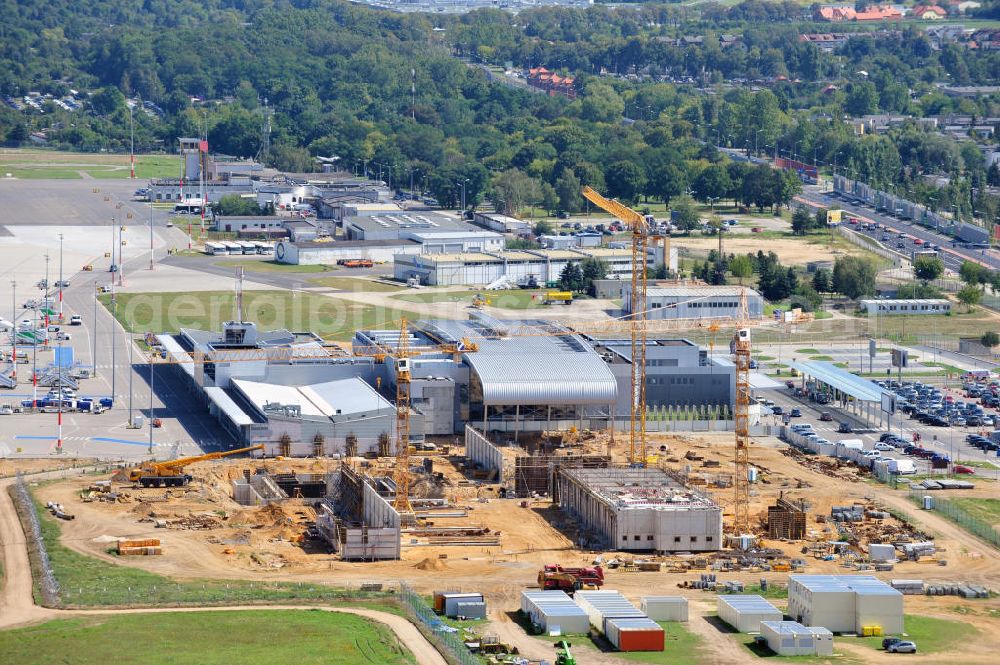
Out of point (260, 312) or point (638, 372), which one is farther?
point (260, 312)

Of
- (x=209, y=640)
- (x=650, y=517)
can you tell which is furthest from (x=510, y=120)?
(x=209, y=640)

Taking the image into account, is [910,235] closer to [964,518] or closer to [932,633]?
[964,518]

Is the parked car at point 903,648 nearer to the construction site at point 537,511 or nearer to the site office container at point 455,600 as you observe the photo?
the construction site at point 537,511

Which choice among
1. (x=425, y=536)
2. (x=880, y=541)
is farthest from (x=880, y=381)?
(x=425, y=536)

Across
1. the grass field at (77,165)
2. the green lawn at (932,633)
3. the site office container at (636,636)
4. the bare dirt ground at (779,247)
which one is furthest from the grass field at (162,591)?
the grass field at (77,165)

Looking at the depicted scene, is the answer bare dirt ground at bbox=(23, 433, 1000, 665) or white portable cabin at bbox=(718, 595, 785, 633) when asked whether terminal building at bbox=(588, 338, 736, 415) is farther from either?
white portable cabin at bbox=(718, 595, 785, 633)
